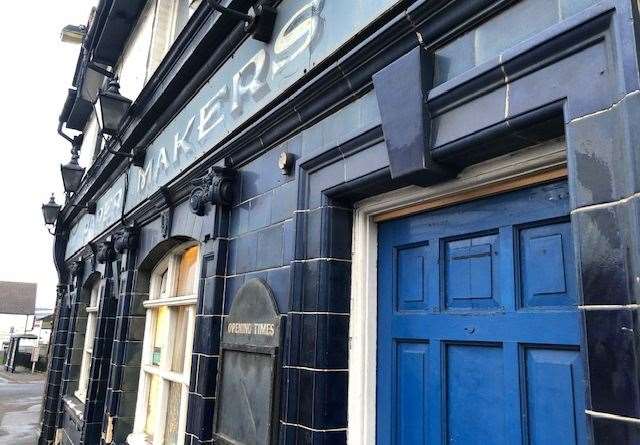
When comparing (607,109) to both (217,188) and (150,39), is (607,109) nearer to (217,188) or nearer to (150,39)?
(217,188)

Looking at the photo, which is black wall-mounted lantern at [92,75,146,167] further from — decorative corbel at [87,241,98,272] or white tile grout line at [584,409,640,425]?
white tile grout line at [584,409,640,425]

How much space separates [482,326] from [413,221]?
2.03ft

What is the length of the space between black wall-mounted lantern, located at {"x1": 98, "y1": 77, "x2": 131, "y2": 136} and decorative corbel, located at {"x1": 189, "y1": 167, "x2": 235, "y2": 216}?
2815 millimetres

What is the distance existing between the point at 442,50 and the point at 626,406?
1.46 m

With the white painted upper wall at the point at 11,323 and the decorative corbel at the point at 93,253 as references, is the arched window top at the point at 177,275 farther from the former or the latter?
the white painted upper wall at the point at 11,323

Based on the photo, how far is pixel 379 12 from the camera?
2338 mm

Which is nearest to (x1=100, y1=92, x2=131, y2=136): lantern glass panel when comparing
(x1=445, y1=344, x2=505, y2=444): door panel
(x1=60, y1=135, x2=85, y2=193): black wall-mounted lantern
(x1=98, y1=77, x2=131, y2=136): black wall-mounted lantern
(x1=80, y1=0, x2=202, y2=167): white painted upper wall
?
(x1=98, y1=77, x2=131, y2=136): black wall-mounted lantern

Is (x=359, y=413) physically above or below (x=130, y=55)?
below

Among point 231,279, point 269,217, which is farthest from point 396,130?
point 231,279

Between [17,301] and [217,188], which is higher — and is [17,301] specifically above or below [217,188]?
above

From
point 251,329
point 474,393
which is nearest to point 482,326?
point 474,393

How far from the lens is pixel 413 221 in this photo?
7.63 ft

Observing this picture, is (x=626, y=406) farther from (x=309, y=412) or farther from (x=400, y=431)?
(x=309, y=412)

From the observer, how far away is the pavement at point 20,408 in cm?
1084
